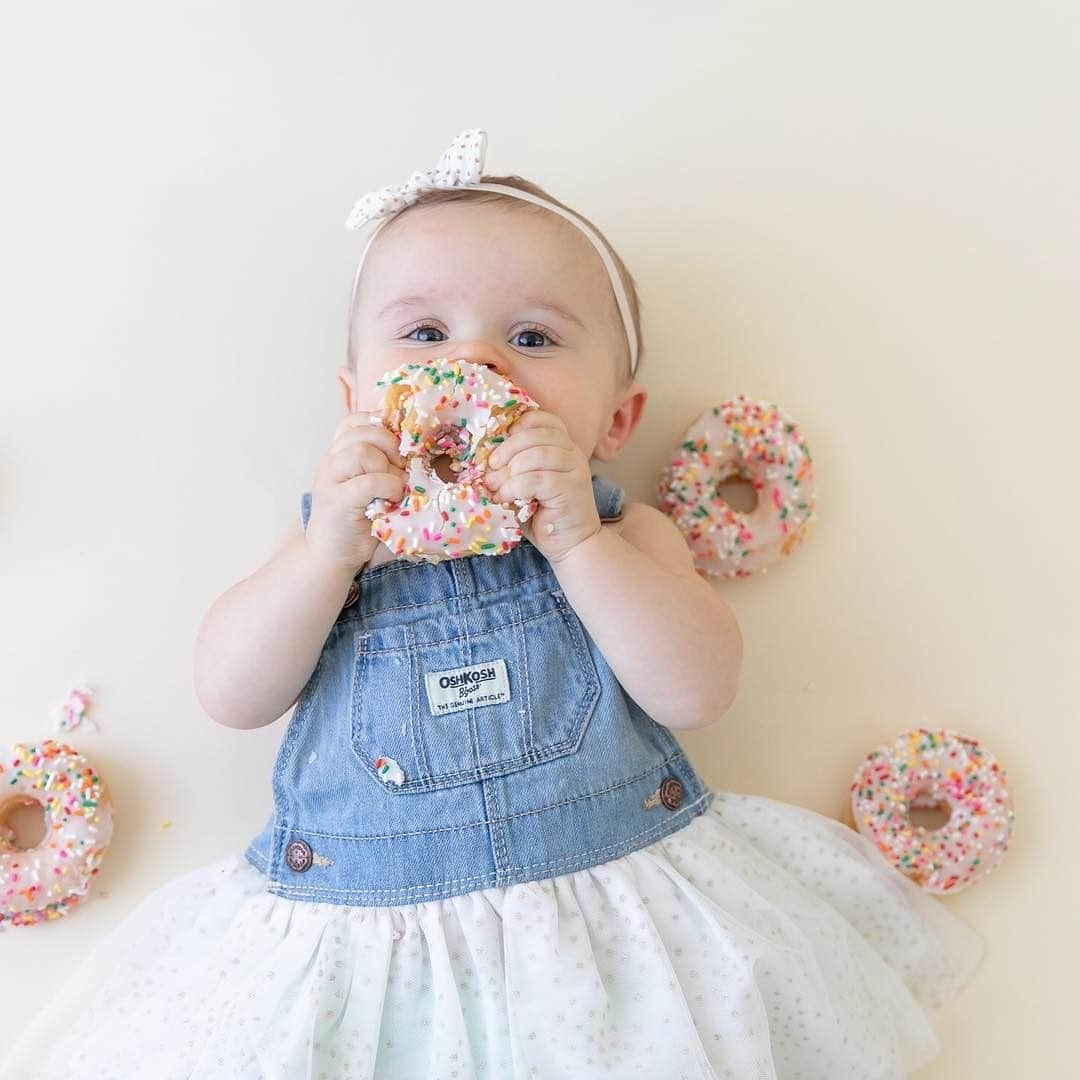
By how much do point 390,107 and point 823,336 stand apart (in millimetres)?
700

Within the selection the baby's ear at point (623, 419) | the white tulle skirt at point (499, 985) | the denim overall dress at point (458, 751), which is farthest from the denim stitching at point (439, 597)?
the white tulle skirt at point (499, 985)

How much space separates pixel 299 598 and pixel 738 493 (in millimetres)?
677

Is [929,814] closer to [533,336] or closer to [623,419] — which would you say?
[623,419]

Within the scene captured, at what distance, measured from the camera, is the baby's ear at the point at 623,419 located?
1.41 m

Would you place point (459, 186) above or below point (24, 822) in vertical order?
above

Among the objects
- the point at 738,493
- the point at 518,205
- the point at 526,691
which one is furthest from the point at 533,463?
the point at 738,493

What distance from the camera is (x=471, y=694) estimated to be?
4.02 ft

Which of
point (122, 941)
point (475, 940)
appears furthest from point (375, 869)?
point (122, 941)

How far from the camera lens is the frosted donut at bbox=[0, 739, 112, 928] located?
1340mm

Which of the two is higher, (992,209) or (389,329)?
(992,209)

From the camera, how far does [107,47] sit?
1540mm

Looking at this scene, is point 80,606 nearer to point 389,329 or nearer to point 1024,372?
point 389,329

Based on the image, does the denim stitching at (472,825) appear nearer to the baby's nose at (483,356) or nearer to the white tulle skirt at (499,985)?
the white tulle skirt at (499,985)

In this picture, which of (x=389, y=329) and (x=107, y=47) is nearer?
(x=389, y=329)
